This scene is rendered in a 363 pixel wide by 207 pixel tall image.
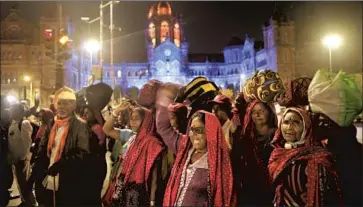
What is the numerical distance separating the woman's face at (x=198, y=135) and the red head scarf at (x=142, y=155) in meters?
0.75

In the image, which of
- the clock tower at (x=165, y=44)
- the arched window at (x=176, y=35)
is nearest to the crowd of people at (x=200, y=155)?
the clock tower at (x=165, y=44)

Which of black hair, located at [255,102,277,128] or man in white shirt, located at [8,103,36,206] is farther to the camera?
man in white shirt, located at [8,103,36,206]

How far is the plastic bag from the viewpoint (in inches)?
157

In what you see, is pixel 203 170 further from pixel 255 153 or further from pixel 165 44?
pixel 165 44

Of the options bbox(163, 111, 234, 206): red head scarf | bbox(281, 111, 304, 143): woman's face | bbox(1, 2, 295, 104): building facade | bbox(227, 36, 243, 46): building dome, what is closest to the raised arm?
bbox(163, 111, 234, 206): red head scarf

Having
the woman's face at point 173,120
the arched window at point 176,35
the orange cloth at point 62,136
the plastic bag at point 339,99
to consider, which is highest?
the arched window at point 176,35

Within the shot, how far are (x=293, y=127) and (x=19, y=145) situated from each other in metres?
6.43

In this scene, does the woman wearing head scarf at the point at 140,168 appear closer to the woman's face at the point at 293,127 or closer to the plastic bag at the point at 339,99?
the woman's face at the point at 293,127

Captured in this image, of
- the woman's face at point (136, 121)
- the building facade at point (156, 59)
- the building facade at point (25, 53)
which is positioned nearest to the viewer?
the woman's face at point (136, 121)

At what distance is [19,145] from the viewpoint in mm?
8289

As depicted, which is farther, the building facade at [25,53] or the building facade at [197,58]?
the building facade at [197,58]

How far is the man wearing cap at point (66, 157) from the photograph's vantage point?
5.12 m

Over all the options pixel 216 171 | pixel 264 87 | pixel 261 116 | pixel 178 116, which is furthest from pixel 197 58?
pixel 216 171

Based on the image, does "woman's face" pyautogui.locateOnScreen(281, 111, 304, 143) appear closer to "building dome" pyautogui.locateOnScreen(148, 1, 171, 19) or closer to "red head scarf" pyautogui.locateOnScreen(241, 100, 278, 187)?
"red head scarf" pyautogui.locateOnScreen(241, 100, 278, 187)
